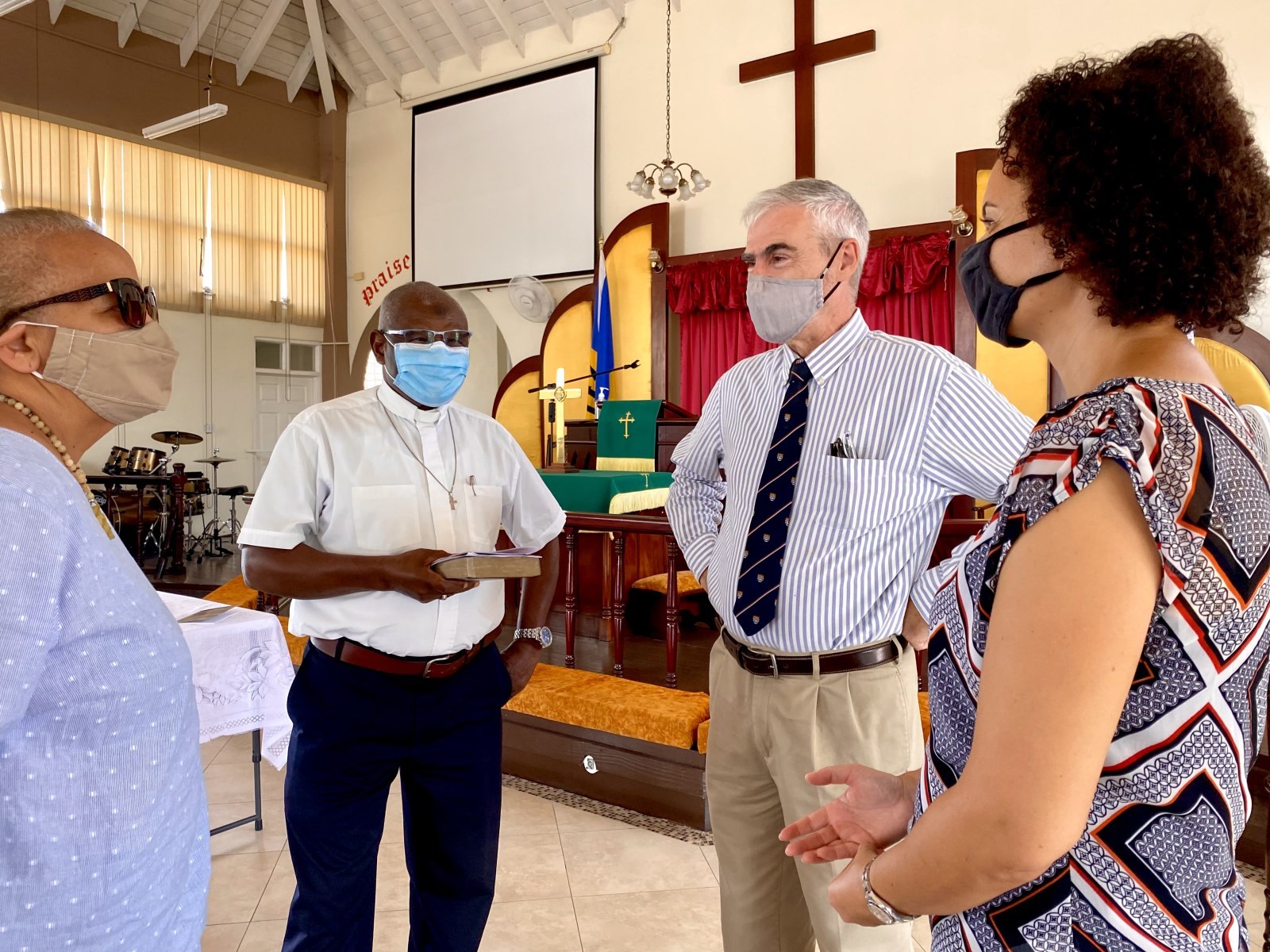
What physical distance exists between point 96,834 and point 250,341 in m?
11.8

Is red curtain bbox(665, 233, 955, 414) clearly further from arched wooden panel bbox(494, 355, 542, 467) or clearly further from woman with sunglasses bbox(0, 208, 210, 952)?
woman with sunglasses bbox(0, 208, 210, 952)

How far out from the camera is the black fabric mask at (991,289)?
0.87m

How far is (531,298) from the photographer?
9.27 m

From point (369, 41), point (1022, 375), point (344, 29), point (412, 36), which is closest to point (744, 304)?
point (1022, 375)

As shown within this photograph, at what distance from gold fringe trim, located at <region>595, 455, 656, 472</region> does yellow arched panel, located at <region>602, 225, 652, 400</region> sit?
1.71 metres

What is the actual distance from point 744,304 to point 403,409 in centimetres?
612

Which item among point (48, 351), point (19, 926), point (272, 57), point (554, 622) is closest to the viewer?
point (19, 926)

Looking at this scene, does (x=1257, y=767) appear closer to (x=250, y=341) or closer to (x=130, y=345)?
(x=130, y=345)

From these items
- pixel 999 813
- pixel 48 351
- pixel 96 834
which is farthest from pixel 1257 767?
pixel 48 351

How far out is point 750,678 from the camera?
1.70 meters

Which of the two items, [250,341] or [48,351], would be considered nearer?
[48,351]

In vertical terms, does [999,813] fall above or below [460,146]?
below

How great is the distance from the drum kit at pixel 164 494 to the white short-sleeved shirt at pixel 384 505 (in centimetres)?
746

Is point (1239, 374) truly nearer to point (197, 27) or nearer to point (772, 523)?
point (772, 523)
